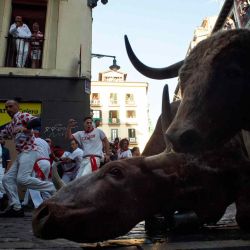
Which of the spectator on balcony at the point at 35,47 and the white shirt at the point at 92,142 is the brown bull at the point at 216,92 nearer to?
the white shirt at the point at 92,142

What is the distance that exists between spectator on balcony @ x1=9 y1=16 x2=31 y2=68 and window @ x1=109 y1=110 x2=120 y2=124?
44407 mm

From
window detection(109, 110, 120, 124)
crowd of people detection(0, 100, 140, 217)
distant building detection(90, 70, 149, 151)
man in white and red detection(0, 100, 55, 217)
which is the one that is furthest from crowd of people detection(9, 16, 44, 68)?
window detection(109, 110, 120, 124)

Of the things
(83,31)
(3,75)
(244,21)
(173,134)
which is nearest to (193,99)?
(173,134)

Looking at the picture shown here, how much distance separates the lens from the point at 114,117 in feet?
188

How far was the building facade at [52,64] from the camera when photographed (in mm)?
11648

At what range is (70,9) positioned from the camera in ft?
43.6

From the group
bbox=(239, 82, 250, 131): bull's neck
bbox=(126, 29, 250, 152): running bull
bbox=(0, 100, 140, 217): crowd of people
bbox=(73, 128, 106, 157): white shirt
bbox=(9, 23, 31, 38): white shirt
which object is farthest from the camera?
bbox=(9, 23, 31, 38): white shirt

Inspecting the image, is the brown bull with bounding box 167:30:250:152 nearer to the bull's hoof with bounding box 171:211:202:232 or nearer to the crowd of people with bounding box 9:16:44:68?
the bull's hoof with bounding box 171:211:202:232

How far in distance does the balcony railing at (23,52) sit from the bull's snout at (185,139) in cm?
1103

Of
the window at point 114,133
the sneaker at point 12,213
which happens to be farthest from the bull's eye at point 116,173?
the window at point 114,133

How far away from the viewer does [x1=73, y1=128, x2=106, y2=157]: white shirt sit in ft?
25.0

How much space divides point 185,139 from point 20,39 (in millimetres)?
11457

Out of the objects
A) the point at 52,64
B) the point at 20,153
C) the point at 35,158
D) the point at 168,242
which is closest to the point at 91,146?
the point at 35,158

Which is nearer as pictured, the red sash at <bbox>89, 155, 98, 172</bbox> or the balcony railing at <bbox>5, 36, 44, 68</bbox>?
the red sash at <bbox>89, 155, 98, 172</bbox>
